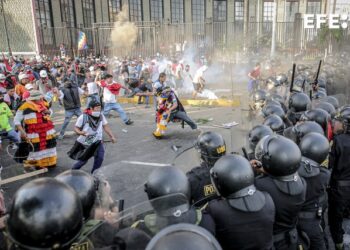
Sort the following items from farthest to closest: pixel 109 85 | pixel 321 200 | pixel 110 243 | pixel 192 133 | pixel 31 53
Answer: pixel 31 53 → pixel 109 85 → pixel 192 133 → pixel 321 200 → pixel 110 243

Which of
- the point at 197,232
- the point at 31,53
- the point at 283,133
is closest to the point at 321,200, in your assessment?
the point at 283,133

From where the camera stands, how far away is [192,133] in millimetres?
9500

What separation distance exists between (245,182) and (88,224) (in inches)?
44.0

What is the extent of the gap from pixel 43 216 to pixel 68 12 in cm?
2904

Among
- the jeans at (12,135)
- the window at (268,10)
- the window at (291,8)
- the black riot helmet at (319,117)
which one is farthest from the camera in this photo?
the window at (268,10)

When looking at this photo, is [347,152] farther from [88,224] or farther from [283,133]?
[88,224]

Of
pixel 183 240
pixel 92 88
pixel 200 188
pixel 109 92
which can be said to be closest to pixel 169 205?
pixel 183 240

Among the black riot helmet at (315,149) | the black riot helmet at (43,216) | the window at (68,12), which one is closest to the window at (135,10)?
the window at (68,12)

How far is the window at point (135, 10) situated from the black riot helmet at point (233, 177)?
106 feet

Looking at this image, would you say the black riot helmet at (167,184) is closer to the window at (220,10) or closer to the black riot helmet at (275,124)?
the black riot helmet at (275,124)

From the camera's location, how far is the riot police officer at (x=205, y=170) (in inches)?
124

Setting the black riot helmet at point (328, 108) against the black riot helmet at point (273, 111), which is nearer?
the black riot helmet at point (273, 111)

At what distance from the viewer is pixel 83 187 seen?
2215mm

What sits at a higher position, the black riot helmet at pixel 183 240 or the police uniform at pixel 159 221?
the black riot helmet at pixel 183 240
